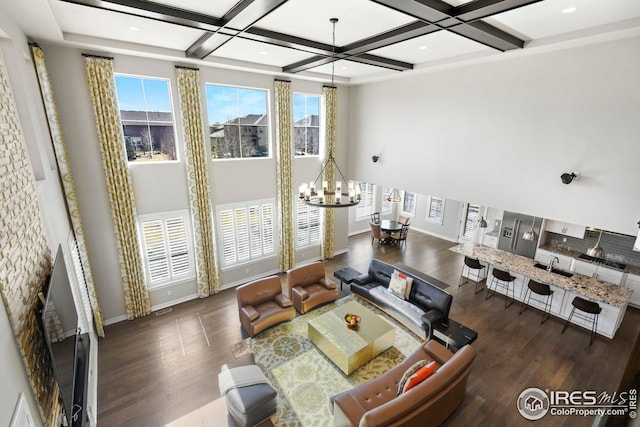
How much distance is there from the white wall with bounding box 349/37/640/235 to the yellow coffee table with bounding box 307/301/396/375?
3.66 metres

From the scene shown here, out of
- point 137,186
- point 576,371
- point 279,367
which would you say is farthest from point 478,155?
point 137,186

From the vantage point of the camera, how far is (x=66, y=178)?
5.54 m

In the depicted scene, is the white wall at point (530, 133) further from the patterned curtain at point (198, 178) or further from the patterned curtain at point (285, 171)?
the patterned curtain at point (198, 178)

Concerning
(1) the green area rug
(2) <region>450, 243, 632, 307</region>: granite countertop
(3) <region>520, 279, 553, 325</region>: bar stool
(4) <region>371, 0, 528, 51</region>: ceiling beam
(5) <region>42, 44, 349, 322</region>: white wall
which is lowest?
(1) the green area rug

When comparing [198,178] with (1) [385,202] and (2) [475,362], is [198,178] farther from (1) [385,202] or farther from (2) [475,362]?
(1) [385,202]

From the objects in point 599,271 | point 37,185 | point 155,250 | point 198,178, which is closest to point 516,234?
point 599,271

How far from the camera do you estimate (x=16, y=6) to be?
3.62m

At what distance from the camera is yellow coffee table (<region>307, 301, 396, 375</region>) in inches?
213

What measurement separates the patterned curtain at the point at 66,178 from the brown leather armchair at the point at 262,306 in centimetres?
290

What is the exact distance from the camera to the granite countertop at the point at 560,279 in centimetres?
625

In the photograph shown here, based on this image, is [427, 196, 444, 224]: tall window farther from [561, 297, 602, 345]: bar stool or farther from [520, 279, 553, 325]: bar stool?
[561, 297, 602, 345]: bar stool

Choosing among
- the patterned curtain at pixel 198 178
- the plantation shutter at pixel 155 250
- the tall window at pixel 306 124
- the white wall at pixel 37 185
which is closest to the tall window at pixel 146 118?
the patterned curtain at pixel 198 178

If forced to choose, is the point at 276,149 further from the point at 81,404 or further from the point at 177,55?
the point at 81,404

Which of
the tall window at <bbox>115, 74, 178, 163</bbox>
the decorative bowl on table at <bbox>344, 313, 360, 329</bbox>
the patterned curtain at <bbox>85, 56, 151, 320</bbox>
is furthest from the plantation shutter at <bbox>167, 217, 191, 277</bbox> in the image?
the decorative bowl on table at <bbox>344, 313, 360, 329</bbox>
